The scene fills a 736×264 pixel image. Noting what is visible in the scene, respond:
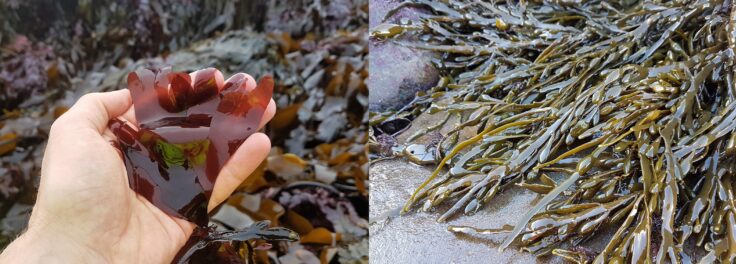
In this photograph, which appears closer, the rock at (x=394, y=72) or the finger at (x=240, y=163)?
the finger at (x=240, y=163)

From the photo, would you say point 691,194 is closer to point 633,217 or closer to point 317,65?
point 633,217

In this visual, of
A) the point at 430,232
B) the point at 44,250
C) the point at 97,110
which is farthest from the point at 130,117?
the point at 430,232

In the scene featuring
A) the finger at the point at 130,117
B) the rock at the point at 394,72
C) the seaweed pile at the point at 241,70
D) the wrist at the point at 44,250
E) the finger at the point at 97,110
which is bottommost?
the seaweed pile at the point at 241,70

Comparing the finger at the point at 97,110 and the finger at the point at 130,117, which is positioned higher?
the finger at the point at 97,110

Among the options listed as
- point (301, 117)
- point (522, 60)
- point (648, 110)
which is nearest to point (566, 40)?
point (522, 60)

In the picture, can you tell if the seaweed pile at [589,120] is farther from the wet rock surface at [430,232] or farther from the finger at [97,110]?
the finger at [97,110]

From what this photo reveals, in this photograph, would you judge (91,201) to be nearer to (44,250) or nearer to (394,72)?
(44,250)

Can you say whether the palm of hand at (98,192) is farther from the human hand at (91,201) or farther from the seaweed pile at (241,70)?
the seaweed pile at (241,70)

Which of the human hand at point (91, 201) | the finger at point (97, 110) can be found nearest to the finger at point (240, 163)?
the human hand at point (91, 201)

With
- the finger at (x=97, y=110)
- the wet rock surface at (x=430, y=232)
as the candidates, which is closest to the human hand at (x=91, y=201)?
the finger at (x=97, y=110)
